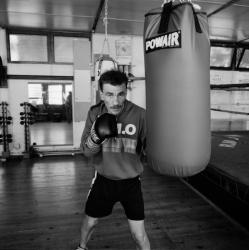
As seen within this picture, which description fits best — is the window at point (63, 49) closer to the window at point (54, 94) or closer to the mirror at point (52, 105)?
the mirror at point (52, 105)

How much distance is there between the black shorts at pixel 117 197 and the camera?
1487 mm

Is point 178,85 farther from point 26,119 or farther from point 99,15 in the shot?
point 26,119

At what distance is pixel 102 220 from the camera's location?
96.3 inches

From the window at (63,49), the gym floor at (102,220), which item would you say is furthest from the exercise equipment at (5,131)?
the window at (63,49)

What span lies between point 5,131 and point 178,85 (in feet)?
15.2

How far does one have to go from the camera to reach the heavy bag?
1.05m

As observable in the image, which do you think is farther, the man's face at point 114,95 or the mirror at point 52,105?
the mirror at point 52,105

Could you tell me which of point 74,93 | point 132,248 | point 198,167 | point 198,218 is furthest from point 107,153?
point 74,93

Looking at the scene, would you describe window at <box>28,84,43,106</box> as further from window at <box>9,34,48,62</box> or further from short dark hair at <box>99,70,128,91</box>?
short dark hair at <box>99,70,128,91</box>

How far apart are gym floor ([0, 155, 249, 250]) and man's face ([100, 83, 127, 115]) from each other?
1213 millimetres

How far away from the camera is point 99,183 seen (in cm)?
155

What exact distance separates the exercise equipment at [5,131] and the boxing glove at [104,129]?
405 cm

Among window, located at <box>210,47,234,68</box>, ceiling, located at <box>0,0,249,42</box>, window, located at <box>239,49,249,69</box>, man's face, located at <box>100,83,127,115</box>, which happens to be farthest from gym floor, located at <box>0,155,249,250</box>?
window, located at <box>239,49,249,69</box>

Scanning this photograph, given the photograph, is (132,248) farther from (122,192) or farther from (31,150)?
(31,150)
